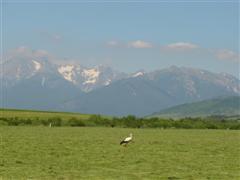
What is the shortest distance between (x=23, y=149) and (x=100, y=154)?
5.81 meters

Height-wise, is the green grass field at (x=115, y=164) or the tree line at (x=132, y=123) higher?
the tree line at (x=132, y=123)

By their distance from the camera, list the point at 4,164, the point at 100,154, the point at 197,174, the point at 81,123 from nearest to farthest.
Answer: the point at 197,174 < the point at 4,164 < the point at 100,154 < the point at 81,123

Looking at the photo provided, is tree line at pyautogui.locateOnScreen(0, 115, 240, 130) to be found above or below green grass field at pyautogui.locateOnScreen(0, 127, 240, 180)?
above

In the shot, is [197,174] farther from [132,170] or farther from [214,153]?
[214,153]

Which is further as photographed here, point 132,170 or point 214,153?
point 214,153

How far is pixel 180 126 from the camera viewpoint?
11262 centimetres

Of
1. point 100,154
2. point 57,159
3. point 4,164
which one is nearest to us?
point 4,164

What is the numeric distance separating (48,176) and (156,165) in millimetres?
6836

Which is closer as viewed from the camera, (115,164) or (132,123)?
(115,164)

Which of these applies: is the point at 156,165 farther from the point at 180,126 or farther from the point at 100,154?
the point at 180,126

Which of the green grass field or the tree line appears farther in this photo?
the tree line

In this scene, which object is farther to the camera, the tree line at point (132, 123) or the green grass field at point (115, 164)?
the tree line at point (132, 123)

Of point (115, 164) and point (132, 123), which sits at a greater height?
point (132, 123)

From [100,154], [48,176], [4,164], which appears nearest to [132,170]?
[48,176]
